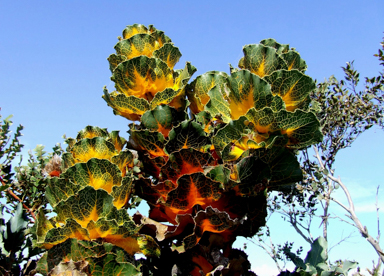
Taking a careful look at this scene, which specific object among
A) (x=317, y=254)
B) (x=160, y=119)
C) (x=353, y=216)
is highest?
(x=353, y=216)

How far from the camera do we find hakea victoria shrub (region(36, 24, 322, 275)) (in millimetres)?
1553

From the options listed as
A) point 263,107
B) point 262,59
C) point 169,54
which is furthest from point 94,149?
point 262,59

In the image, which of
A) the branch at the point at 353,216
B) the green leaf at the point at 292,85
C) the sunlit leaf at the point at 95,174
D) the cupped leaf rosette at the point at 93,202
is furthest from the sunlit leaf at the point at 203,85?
the branch at the point at 353,216

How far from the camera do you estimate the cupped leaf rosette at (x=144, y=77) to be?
1886mm

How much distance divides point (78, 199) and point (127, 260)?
1.23 feet

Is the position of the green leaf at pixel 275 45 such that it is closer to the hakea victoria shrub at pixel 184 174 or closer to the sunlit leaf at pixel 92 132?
the hakea victoria shrub at pixel 184 174

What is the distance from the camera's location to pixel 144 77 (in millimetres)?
A: 1941

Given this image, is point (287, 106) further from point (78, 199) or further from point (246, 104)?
point (78, 199)

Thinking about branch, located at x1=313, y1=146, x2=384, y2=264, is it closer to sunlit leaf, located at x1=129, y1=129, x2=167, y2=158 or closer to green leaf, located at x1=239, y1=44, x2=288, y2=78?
green leaf, located at x1=239, y1=44, x2=288, y2=78

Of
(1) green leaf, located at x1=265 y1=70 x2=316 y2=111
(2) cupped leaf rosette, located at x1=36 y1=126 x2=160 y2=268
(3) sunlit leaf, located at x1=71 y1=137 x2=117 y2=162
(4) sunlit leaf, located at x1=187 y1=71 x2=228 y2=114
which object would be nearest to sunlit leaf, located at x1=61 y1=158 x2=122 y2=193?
(2) cupped leaf rosette, located at x1=36 y1=126 x2=160 y2=268

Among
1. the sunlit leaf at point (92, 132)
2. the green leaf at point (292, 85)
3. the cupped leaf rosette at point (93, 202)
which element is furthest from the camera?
the sunlit leaf at point (92, 132)

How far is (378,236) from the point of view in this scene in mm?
4758

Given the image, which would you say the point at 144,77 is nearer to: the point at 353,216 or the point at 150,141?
the point at 150,141

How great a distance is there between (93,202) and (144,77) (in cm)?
77
